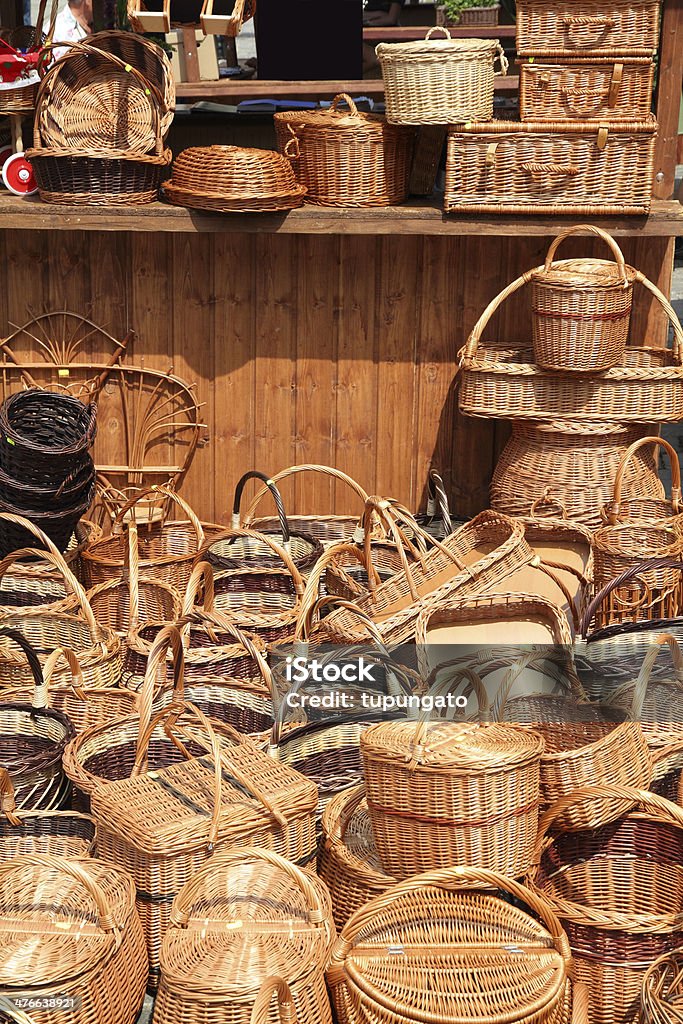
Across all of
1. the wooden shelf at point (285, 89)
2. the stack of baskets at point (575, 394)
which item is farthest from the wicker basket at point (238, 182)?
the wooden shelf at point (285, 89)

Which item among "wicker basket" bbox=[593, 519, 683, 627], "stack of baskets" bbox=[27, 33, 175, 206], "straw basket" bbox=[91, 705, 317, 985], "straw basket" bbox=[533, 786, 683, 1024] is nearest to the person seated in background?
"stack of baskets" bbox=[27, 33, 175, 206]

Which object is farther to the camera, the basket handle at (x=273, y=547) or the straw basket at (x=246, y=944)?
the basket handle at (x=273, y=547)

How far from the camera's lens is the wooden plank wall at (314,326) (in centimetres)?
571

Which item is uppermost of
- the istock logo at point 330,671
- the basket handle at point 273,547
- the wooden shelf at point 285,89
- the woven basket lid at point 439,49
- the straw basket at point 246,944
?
the woven basket lid at point 439,49

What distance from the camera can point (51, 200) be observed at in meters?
5.47

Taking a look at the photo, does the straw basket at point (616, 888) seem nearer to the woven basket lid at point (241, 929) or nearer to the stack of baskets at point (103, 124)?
the woven basket lid at point (241, 929)

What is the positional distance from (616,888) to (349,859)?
2.43 feet

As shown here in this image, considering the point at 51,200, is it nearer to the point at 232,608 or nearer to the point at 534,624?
the point at 232,608

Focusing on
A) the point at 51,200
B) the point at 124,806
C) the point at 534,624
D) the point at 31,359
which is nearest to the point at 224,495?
the point at 31,359

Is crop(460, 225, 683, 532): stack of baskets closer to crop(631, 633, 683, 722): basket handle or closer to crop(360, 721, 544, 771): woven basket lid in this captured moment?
crop(631, 633, 683, 722): basket handle

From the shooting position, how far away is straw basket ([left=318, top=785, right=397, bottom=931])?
11.0ft

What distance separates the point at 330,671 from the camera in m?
3.35

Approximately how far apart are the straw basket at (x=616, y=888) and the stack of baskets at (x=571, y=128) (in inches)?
103

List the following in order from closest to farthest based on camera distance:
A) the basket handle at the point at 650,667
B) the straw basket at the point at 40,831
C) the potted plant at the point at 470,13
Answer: the straw basket at the point at 40,831 → the basket handle at the point at 650,667 → the potted plant at the point at 470,13
